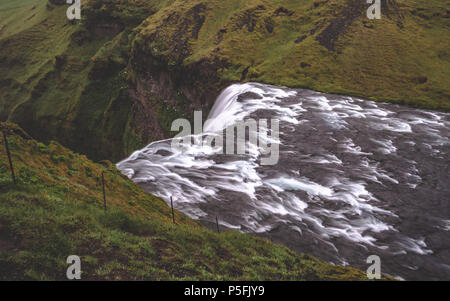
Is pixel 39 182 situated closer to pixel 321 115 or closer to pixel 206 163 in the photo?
pixel 206 163

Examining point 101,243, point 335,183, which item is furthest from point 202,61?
point 101,243

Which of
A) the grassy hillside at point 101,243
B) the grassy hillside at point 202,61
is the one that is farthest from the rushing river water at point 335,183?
the grassy hillside at point 202,61

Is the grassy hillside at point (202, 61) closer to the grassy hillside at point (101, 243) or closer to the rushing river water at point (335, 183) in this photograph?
the rushing river water at point (335, 183)

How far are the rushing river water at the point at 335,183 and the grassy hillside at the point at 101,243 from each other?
3.31m

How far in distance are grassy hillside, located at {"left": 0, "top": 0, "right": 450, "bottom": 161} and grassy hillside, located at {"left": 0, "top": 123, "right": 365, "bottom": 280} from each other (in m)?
21.5

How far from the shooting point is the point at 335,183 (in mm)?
17312

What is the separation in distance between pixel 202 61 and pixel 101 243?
27.8m

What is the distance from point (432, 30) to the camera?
34.8 metres

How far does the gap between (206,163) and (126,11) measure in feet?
128

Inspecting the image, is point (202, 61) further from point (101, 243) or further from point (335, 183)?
point (101, 243)

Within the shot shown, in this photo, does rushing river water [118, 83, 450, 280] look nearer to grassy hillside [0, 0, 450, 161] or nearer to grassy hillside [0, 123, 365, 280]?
grassy hillside [0, 123, 365, 280]

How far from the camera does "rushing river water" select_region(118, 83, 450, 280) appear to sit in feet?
43.9

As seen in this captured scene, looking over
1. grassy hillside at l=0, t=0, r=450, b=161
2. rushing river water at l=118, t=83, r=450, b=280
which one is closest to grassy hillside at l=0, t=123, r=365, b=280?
rushing river water at l=118, t=83, r=450, b=280
